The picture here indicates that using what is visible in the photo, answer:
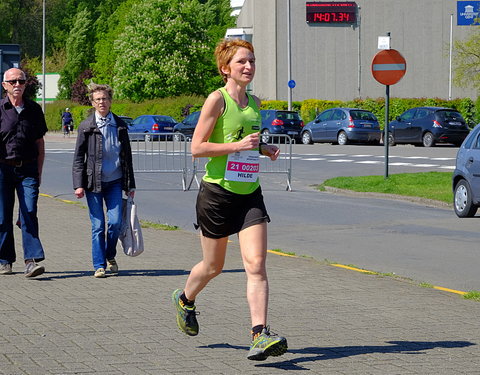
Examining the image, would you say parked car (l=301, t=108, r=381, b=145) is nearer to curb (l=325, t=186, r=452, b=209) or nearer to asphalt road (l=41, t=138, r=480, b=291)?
asphalt road (l=41, t=138, r=480, b=291)

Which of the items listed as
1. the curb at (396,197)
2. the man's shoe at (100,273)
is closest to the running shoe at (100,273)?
the man's shoe at (100,273)

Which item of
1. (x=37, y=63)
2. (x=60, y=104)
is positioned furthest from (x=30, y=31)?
(x=60, y=104)

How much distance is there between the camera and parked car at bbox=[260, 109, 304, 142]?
148 ft

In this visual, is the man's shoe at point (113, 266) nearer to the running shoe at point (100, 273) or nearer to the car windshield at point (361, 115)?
the running shoe at point (100, 273)

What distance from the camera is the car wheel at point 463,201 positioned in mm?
16416

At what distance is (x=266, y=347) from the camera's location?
6.29m

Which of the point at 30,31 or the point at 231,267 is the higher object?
the point at 30,31

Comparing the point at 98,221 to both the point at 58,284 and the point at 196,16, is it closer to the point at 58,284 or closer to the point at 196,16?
the point at 58,284

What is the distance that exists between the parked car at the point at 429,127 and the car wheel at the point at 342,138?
5.66 ft

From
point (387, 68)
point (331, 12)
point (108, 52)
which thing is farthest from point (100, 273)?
point (108, 52)

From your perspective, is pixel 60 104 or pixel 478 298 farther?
pixel 60 104

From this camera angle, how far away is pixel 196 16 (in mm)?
72438

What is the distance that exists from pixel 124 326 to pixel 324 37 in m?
63.2

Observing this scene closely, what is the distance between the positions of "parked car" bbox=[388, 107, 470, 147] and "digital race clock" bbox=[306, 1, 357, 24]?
28.9m
